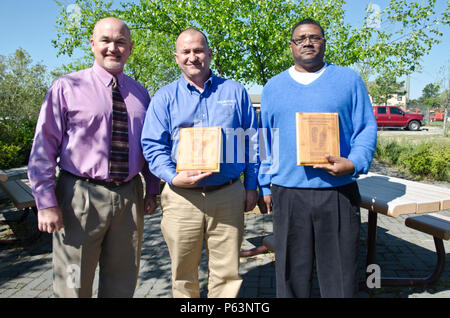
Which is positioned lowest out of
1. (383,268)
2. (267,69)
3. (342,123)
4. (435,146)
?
(383,268)

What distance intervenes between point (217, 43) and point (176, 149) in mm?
5537

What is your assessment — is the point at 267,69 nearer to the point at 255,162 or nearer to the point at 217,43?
the point at 217,43

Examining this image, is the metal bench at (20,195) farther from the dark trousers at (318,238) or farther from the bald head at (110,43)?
the dark trousers at (318,238)

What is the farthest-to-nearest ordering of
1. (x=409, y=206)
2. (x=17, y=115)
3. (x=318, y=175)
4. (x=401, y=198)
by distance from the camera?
1. (x=17, y=115)
2. (x=401, y=198)
3. (x=409, y=206)
4. (x=318, y=175)

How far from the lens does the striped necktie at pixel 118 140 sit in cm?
234

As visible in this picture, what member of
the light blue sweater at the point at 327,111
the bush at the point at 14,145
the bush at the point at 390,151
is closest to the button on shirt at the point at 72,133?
the light blue sweater at the point at 327,111

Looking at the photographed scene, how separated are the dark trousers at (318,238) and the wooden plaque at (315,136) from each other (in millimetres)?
248

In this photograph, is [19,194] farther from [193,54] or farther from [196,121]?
[193,54]

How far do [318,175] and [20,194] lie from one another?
420 cm

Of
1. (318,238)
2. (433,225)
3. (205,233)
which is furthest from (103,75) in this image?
(433,225)

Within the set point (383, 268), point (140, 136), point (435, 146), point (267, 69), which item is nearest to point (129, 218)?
point (140, 136)

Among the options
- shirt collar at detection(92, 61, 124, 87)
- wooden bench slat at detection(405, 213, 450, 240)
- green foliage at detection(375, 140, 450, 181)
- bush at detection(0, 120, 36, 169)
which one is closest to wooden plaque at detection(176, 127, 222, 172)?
shirt collar at detection(92, 61, 124, 87)

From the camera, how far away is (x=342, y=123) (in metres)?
2.24

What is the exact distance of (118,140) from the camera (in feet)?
7.77
